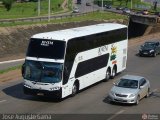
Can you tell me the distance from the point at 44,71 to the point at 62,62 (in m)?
1.08

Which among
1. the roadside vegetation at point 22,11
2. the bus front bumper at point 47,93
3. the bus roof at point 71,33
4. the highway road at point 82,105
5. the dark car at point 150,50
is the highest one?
the bus roof at point 71,33

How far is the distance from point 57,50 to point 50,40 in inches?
28.7

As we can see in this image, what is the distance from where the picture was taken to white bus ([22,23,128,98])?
25.1 m

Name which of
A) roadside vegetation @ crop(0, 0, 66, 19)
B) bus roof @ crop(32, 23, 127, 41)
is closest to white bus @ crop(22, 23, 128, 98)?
bus roof @ crop(32, 23, 127, 41)

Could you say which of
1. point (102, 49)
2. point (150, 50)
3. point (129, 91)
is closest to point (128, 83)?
point (129, 91)

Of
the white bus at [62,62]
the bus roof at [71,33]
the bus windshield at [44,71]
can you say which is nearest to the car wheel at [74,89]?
the white bus at [62,62]

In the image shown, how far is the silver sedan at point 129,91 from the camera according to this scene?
24641 mm

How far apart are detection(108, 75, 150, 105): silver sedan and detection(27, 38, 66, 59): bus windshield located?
3395mm

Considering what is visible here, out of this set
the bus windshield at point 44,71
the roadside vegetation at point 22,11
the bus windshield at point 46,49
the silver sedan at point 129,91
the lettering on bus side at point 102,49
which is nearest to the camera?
the silver sedan at point 129,91

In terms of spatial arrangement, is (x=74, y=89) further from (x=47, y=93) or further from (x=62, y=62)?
(x=62, y=62)

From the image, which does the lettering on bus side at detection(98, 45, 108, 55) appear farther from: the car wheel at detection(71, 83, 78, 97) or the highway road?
the car wheel at detection(71, 83, 78, 97)

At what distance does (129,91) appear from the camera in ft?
81.4

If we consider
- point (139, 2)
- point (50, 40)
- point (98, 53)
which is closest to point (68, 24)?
point (98, 53)

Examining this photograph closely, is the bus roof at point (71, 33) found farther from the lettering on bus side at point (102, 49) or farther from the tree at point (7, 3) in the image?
the tree at point (7, 3)
